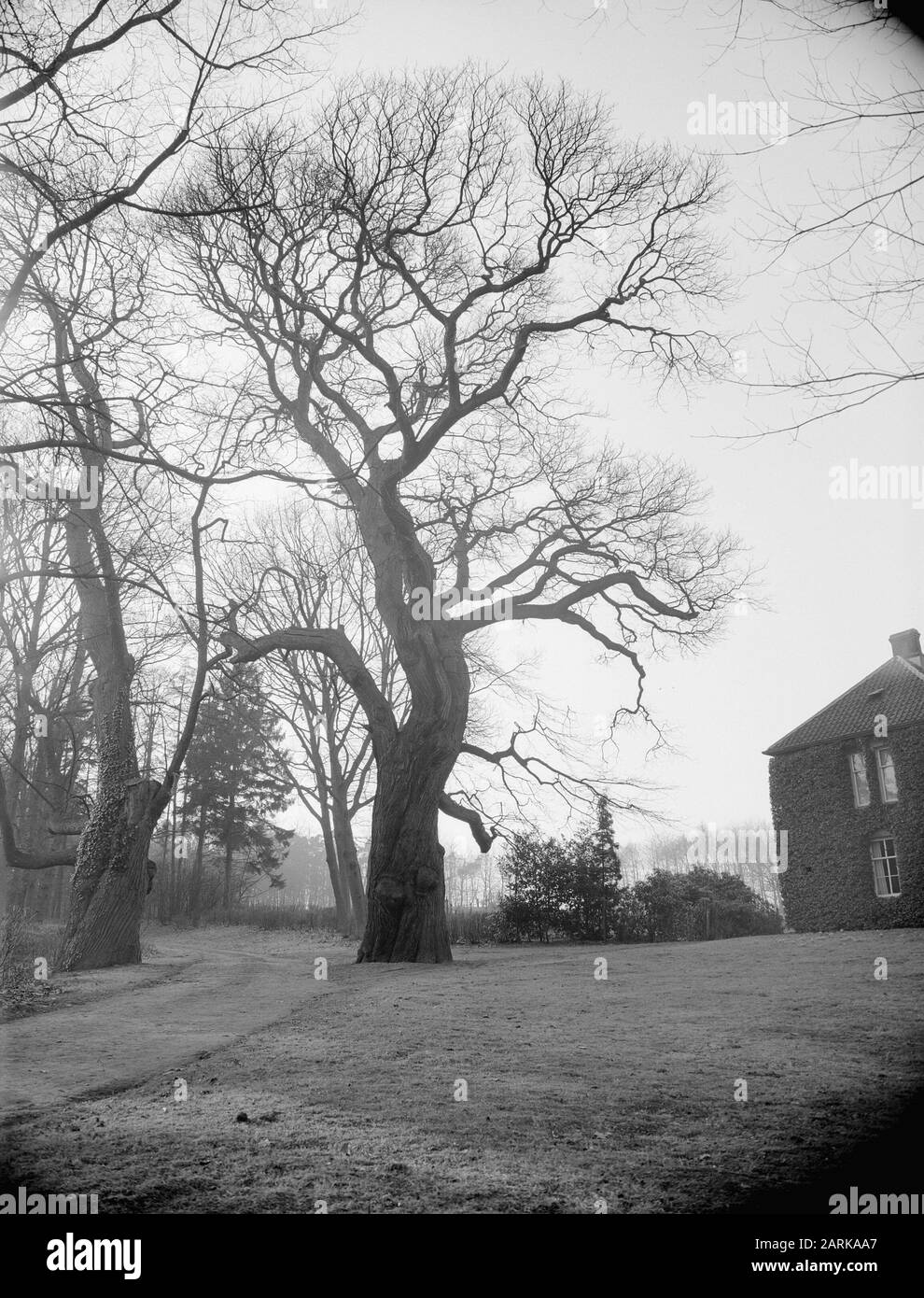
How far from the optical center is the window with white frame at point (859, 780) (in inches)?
1022

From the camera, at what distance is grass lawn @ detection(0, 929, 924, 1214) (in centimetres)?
341

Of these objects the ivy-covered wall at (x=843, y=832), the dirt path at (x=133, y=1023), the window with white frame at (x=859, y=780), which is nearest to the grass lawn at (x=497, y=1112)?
the dirt path at (x=133, y=1023)

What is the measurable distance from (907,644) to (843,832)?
262 inches

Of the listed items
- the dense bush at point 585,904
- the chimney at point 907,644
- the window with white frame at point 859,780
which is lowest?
the dense bush at point 585,904

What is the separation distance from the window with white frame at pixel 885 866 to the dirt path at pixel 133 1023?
1806 cm

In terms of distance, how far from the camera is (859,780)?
2627 cm

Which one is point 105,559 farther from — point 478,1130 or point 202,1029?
point 478,1130

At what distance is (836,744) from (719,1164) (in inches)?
992

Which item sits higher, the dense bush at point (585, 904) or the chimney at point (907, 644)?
the chimney at point (907, 644)

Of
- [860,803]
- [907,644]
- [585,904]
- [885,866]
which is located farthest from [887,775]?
[585,904]

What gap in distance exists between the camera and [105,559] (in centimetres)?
1233

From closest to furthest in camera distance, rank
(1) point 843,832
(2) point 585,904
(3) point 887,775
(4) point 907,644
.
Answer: (2) point 585,904, (3) point 887,775, (1) point 843,832, (4) point 907,644

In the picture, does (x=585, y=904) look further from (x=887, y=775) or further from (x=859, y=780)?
(x=887, y=775)

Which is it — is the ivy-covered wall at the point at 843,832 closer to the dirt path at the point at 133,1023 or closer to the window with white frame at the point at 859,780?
the window with white frame at the point at 859,780
